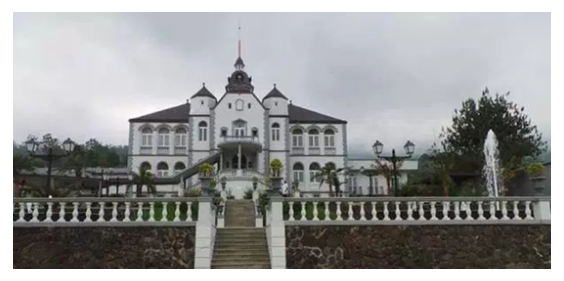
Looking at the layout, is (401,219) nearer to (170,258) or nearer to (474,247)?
(474,247)

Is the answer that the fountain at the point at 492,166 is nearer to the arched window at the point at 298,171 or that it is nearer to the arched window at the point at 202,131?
the arched window at the point at 298,171

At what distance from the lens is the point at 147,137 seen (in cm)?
3731

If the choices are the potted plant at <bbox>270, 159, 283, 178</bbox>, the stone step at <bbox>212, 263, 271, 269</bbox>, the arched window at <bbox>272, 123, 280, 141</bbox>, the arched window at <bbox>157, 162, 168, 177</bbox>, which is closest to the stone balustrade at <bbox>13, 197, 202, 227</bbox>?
the stone step at <bbox>212, 263, 271, 269</bbox>

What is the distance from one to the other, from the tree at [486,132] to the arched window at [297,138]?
1307 centimetres

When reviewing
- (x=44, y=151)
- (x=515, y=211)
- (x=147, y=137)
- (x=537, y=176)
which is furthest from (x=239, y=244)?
(x=147, y=137)

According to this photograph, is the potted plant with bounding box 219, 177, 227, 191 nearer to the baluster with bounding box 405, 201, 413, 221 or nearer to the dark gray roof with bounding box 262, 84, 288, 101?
the dark gray roof with bounding box 262, 84, 288, 101

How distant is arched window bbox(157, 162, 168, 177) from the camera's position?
36.7 meters

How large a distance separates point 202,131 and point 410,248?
28252 millimetres

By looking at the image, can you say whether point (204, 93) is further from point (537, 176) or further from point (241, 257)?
point (241, 257)

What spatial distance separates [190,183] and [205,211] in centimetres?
2492

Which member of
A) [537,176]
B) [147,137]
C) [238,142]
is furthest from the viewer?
[147,137]

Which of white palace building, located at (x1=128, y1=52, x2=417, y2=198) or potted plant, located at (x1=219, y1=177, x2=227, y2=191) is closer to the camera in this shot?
potted plant, located at (x1=219, y1=177, x2=227, y2=191)

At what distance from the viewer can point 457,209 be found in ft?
34.4

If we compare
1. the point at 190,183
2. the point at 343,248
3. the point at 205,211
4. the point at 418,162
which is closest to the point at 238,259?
the point at 205,211
